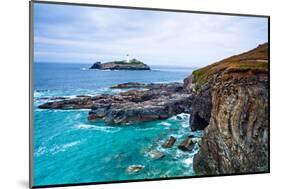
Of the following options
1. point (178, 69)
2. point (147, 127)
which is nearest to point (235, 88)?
point (178, 69)

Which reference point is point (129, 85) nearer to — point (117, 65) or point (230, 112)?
point (117, 65)

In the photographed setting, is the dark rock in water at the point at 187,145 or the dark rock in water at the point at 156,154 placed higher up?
the dark rock in water at the point at 187,145

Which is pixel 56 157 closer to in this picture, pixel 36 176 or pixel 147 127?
pixel 36 176

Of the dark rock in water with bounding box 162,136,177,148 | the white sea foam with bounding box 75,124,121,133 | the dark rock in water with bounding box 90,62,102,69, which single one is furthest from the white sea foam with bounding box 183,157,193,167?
the dark rock in water with bounding box 90,62,102,69

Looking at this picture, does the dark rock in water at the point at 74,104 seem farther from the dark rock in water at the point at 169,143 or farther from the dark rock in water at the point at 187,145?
the dark rock in water at the point at 187,145

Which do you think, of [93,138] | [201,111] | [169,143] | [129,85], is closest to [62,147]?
[93,138]

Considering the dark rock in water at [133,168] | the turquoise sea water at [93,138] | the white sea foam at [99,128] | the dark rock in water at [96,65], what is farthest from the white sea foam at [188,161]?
the dark rock in water at [96,65]
